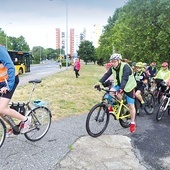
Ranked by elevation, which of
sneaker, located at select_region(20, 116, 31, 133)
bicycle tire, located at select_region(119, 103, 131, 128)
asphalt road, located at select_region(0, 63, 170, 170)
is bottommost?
asphalt road, located at select_region(0, 63, 170, 170)

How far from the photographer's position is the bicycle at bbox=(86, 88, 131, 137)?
16.4 feet

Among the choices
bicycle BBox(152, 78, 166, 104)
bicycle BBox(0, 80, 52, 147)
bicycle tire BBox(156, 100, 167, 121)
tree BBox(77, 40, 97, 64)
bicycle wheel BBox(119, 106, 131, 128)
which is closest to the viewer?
bicycle BBox(0, 80, 52, 147)

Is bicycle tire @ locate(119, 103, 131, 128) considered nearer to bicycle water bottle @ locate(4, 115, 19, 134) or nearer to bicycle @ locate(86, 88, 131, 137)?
bicycle @ locate(86, 88, 131, 137)

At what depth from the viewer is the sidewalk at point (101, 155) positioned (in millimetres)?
3673

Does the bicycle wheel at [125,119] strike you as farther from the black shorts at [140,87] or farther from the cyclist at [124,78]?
the black shorts at [140,87]

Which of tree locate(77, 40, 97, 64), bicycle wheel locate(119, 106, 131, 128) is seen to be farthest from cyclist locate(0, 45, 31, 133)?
tree locate(77, 40, 97, 64)

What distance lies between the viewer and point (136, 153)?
4.25 m

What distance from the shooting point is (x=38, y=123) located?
15.3 feet

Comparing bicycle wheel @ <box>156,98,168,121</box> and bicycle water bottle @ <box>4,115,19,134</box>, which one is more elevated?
bicycle water bottle @ <box>4,115,19,134</box>

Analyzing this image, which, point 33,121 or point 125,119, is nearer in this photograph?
point 33,121

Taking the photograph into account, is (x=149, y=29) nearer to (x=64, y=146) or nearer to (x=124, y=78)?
(x=124, y=78)

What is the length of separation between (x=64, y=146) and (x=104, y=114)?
1245mm

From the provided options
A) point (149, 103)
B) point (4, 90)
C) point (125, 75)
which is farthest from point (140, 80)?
point (4, 90)

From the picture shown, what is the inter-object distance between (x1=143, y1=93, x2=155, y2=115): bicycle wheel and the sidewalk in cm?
279
